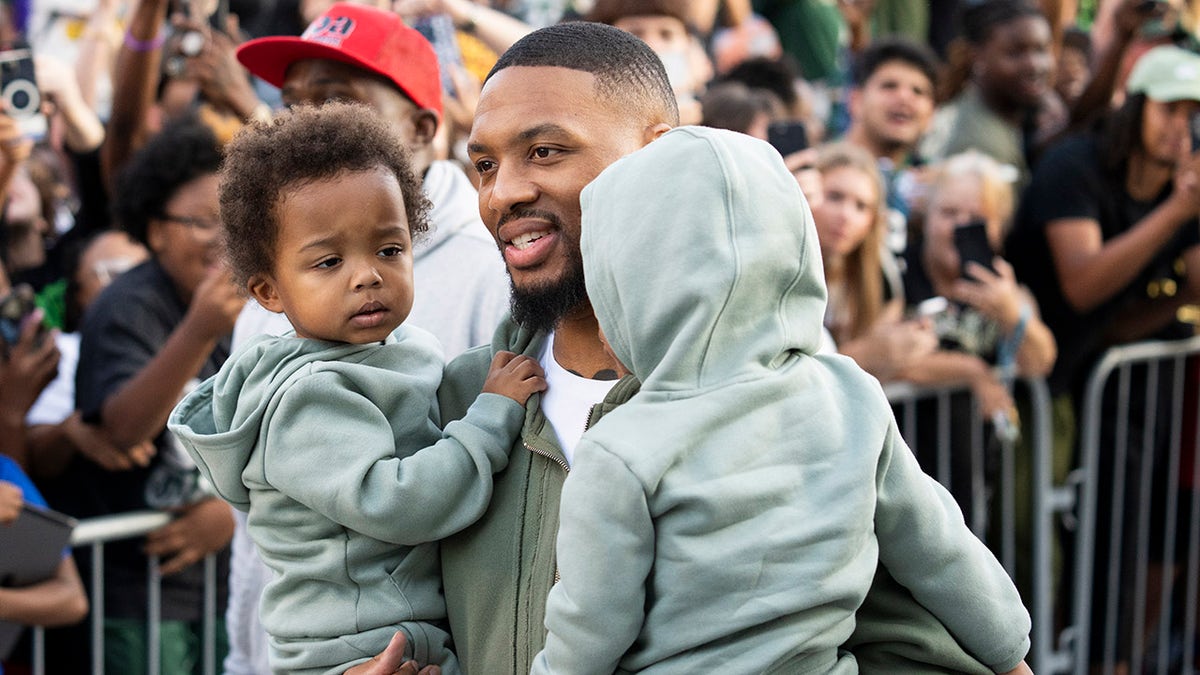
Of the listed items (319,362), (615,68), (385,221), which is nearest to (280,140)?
(385,221)

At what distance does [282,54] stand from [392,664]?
1733mm

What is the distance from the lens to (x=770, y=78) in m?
A: 6.22

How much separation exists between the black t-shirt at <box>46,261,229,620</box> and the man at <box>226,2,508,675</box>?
32.8 inches

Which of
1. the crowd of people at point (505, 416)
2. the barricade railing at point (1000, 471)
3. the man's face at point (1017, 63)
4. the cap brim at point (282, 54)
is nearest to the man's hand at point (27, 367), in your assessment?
the crowd of people at point (505, 416)

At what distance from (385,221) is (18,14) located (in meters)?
5.78

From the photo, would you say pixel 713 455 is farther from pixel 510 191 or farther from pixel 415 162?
pixel 415 162

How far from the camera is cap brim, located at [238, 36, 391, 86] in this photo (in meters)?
3.24

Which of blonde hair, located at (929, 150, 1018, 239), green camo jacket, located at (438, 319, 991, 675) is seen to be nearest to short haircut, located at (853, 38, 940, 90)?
blonde hair, located at (929, 150, 1018, 239)

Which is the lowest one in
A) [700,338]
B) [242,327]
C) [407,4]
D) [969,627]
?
[969,627]

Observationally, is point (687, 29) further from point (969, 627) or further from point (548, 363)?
point (969, 627)

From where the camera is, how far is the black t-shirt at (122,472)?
13.4ft

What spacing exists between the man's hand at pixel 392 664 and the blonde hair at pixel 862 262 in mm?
3257

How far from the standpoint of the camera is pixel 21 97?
177 inches

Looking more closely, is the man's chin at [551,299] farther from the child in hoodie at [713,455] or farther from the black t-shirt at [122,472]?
the black t-shirt at [122,472]
